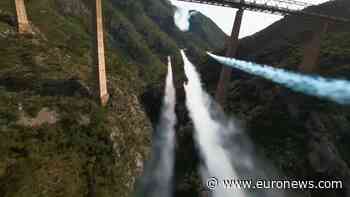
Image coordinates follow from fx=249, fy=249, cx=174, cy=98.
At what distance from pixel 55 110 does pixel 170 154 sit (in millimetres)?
21624

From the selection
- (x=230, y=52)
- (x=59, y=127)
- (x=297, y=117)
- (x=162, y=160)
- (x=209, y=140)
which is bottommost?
(x=162, y=160)

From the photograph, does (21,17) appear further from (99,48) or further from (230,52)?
(230,52)

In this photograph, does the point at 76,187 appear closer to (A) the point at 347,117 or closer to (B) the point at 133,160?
(B) the point at 133,160

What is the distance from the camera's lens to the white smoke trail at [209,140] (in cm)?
3584

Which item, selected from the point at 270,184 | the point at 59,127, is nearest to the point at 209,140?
the point at 270,184

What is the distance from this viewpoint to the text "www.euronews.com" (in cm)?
3020

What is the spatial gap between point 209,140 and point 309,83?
18.9m

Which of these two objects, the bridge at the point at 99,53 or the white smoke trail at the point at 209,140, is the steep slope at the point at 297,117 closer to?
the white smoke trail at the point at 209,140

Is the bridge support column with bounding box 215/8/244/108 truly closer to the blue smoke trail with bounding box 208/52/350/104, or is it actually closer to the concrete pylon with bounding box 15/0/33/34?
the blue smoke trail with bounding box 208/52/350/104

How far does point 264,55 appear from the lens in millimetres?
60438

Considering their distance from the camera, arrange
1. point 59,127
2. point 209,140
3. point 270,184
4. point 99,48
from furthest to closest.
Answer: point 209,140 < point 99,48 < point 270,184 < point 59,127

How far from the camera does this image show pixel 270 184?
33156mm

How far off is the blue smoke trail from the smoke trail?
61.1ft

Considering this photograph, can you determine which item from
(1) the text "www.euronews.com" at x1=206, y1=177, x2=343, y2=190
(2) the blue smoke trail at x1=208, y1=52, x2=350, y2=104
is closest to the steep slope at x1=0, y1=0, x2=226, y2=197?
(1) the text "www.euronews.com" at x1=206, y1=177, x2=343, y2=190
